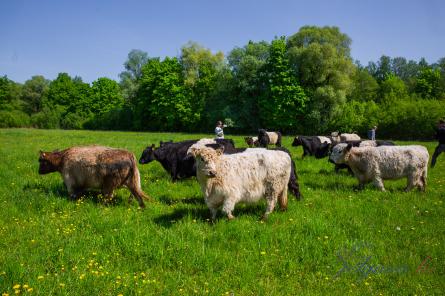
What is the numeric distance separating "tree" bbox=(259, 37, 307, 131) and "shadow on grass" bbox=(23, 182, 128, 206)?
38015 mm

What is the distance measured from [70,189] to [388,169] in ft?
32.3

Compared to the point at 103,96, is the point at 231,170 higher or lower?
lower

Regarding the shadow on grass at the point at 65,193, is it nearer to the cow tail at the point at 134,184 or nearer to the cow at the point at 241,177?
the cow tail at the point at 134,184

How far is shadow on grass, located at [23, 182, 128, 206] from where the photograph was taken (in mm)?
8953

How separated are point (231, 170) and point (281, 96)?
130 ft

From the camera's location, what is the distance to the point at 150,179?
490 inches

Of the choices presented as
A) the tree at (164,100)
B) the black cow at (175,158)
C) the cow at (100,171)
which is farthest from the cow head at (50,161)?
the tree at (164,100)

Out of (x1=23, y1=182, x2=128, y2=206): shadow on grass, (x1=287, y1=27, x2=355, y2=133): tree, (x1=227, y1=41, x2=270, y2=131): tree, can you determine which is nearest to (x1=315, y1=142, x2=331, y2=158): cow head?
(x1=23, y1=182, x2=128, y2=206): shadow on grass

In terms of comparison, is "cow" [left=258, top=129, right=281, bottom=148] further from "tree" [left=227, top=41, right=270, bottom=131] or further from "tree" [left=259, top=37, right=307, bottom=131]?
"tree" [left=227, top=41, right=270, bottom=131]

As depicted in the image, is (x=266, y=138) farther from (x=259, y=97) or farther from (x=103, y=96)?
(x=103, y=96)

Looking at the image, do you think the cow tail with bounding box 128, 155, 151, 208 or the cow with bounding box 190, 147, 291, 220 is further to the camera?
the cow tail with bounding box 128, 155, 151, 208

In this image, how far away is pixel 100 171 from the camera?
8.84m

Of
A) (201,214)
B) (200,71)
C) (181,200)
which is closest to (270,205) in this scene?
(201,214)

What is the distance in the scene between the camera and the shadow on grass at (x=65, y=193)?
8.95 meters
